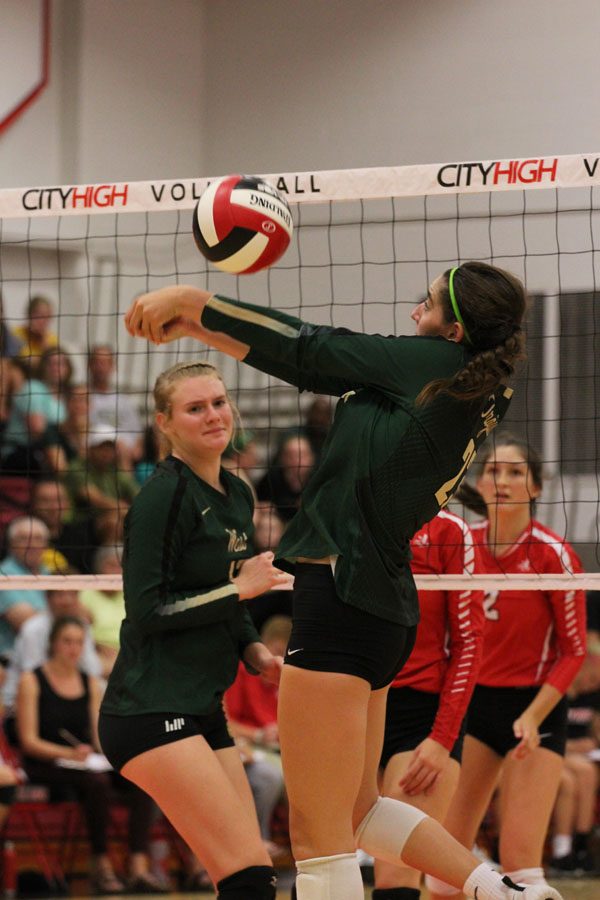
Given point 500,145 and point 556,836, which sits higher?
point 500,145

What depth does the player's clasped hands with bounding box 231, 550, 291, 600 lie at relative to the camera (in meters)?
4.10

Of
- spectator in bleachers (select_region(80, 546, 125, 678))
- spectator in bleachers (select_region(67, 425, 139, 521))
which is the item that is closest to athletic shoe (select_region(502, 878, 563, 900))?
spectator in bleachers (select_region(80, 546, 125, 678))

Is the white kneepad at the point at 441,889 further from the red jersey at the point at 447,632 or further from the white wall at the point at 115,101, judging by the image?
the white wall at the point at 115,101

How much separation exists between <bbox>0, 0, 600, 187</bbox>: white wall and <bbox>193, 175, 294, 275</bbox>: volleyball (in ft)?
26.6

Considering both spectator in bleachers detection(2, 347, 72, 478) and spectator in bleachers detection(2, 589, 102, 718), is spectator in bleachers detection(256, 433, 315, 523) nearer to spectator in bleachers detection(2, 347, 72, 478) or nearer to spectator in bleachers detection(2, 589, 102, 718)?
spectator in bleachers detection(2, 347, 72, 478)

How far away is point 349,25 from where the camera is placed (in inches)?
493

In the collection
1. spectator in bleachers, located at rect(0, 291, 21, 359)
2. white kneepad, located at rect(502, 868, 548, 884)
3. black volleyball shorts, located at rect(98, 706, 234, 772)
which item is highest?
spectator in bleachers, located at rect(0, 291, 21, 359)

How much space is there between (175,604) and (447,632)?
1.24 m

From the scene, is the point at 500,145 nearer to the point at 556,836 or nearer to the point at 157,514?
the point at 556,836

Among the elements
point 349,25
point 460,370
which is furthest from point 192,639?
point 349,25

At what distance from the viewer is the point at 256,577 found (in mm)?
4121

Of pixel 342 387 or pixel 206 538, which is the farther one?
pixel 206 538

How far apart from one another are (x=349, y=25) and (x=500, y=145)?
207 cm

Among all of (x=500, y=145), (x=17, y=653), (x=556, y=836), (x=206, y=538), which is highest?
(x=500, y=145)
